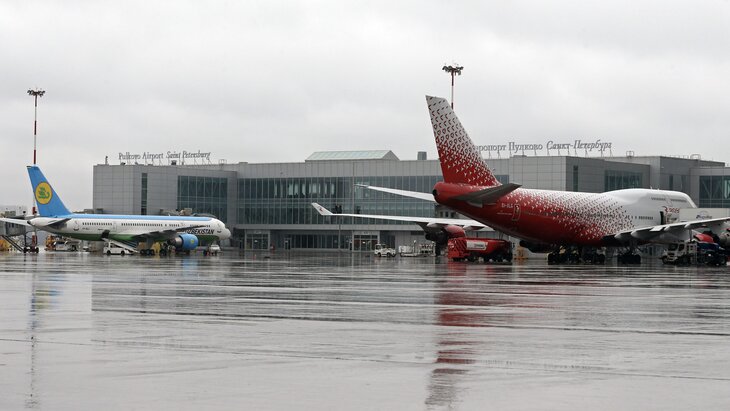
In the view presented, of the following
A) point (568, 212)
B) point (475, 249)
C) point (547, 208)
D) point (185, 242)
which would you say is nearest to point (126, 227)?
point (185, 242)

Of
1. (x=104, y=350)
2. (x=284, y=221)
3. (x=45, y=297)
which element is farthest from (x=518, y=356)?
(x=284, y=221)

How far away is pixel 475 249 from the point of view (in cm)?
7525

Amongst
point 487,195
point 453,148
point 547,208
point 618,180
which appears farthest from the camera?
point 618,180

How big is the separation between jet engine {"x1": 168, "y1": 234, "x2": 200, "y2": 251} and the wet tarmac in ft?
222

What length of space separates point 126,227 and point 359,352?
85568 millimetres

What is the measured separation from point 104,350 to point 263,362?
101 inches

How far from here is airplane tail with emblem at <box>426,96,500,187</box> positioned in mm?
61469

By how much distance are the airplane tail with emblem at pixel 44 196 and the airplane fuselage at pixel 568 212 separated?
1795 inches

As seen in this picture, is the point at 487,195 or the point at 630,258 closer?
the point at 487,195

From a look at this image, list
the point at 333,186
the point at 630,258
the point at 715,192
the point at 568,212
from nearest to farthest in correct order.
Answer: the point at 568,212, the point at 630,258, the point at 715,192, the point at 333,186

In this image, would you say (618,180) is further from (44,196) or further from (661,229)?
(44,196)

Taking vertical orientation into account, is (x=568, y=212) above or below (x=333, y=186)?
below

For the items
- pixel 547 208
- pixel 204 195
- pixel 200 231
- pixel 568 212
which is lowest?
pixel 200 231

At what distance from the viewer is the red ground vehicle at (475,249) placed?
246 feet
